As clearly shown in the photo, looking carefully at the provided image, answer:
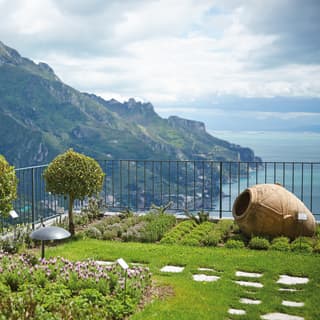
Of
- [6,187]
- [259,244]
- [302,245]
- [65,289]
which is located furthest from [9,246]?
[302,245]

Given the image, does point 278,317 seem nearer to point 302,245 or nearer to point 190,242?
point 302,245

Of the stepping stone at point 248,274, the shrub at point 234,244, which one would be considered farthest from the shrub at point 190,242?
the stepping stone at point 248,274

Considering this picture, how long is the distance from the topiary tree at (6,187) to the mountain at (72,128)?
60505mm

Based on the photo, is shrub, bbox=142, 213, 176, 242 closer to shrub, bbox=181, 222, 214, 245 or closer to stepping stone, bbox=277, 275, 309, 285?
shrub, bbox=181, 222, 214, 245

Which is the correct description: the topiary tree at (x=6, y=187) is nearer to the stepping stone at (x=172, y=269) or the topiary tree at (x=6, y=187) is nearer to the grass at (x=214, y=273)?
the grass at (x=214, y=273)

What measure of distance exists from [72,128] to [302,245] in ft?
285

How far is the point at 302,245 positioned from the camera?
6.90 metres

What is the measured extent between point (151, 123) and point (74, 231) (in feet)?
336

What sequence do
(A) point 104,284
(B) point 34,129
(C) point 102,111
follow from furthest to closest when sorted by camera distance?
(C) point 102,111 → (B) point 34,129 → (A) point 104,284

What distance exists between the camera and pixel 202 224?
8.60m

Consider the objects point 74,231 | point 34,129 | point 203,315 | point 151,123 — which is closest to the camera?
point 203,315

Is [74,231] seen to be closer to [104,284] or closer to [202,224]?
[202,224]

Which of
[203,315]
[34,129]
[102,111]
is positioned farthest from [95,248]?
[102,111]

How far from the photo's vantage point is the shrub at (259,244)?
7.04 m
